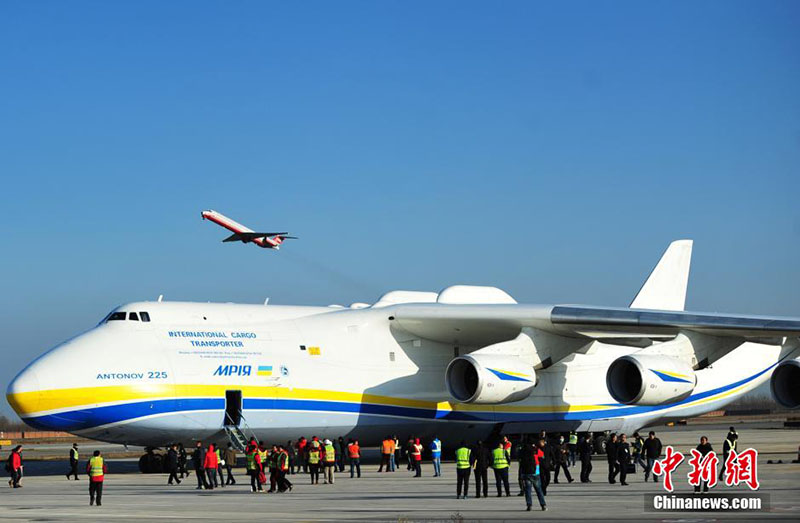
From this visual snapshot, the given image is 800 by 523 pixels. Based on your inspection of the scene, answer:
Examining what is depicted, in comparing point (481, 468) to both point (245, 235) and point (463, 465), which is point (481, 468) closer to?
point (463, 465)

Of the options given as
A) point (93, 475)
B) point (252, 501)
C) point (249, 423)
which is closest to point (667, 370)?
point (249, 423)

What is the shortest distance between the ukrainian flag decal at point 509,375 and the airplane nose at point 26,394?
9.32 meters

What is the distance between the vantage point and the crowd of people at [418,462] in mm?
17734

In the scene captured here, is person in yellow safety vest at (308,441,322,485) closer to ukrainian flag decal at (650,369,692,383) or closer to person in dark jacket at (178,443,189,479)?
person in dark jacket at (178,443,189,479)

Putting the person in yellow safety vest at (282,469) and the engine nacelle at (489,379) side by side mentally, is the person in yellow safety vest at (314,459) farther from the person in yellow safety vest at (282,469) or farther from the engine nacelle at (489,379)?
the engine nacelle at (489,379)

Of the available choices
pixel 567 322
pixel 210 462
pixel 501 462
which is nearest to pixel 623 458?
pixel 501 462

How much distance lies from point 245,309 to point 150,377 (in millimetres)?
3317

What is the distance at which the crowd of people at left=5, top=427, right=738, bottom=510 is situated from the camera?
17.7 m

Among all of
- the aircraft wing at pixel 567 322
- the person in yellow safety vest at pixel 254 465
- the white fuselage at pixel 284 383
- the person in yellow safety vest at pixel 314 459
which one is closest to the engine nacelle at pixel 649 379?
the aircraft wing at pixel 567 322

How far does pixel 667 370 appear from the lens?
25.2 meters

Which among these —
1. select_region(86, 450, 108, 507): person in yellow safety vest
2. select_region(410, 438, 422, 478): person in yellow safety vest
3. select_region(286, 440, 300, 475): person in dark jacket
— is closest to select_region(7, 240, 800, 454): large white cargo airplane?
select_region(286, 440, 300, 475): person in dark jacket

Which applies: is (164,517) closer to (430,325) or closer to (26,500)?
(26,500)

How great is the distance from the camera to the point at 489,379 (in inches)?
1014

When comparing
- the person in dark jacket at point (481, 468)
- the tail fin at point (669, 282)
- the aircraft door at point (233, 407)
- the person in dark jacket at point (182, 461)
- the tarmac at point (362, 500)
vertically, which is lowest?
the tarmac at point (362, 500)
